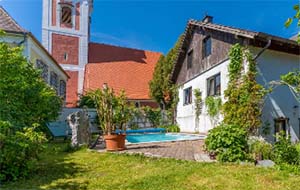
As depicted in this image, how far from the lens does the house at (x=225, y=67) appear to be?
434 inches

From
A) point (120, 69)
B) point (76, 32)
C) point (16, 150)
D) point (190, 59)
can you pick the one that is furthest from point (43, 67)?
point (76, 32)

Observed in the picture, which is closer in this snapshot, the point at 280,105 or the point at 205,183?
the point at 205,183

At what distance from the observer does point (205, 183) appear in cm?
473

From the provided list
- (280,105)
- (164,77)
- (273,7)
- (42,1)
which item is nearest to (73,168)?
(280,105)

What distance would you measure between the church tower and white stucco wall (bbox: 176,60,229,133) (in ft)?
47.5

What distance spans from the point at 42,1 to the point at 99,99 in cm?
2586

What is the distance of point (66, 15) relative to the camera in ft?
101

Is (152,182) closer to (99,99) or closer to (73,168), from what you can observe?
(73,168)

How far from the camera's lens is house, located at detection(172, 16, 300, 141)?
11.0 meters

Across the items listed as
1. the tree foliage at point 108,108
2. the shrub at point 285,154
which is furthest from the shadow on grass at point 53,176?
the shrub at point 285,154

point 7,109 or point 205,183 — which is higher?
point 7,109

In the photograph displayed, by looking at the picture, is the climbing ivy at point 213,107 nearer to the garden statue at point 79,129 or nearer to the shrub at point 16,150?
the garden statue at point 79,129

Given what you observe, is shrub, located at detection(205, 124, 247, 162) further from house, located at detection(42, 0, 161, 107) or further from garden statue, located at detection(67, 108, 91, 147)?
house, located at detection(42, 0, 161, 107)

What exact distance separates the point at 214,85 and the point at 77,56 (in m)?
20.6
